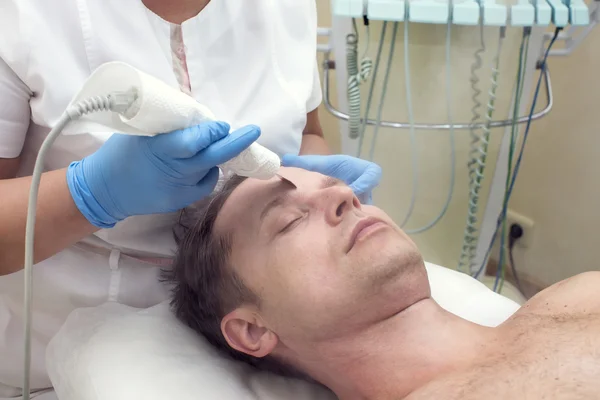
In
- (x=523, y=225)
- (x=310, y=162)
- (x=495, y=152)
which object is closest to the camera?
(x=310, y=162)

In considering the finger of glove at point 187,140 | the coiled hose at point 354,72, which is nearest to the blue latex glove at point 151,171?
the finger of glove at point 187,140

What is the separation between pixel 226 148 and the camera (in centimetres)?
81

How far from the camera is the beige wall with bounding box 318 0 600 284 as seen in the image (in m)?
1.50

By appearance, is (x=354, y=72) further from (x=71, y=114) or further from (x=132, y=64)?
(x=71, y=114)

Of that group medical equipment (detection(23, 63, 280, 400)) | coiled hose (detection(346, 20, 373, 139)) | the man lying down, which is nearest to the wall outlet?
coiled hose (detection(346, 20, 373, 139))

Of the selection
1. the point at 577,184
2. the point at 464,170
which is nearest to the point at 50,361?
the point at 464,170

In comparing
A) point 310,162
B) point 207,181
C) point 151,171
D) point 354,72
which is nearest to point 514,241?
point 354,72

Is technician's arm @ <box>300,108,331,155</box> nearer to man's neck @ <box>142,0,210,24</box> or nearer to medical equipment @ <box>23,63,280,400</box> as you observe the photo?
man's neck @ <box>142,0,210,24</box>

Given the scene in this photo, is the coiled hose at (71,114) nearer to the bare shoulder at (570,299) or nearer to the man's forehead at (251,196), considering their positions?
the man's forehead at (251,196)

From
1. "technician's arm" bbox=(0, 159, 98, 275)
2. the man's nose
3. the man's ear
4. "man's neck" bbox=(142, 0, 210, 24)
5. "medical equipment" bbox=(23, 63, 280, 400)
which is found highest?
"man's neck" bbox=(142, 0, 210, 24)

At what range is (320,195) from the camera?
103cm

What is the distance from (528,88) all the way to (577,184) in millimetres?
642

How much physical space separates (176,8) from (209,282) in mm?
547

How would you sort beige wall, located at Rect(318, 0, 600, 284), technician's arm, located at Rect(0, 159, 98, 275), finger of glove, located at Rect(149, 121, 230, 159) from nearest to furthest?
finger of glove, located at Rect(149, 121, 230, 159) < technician's arm, located at Rect(0, 159, 98, 275) < beige wall, located at Rect(318, 0, 600, 284)
